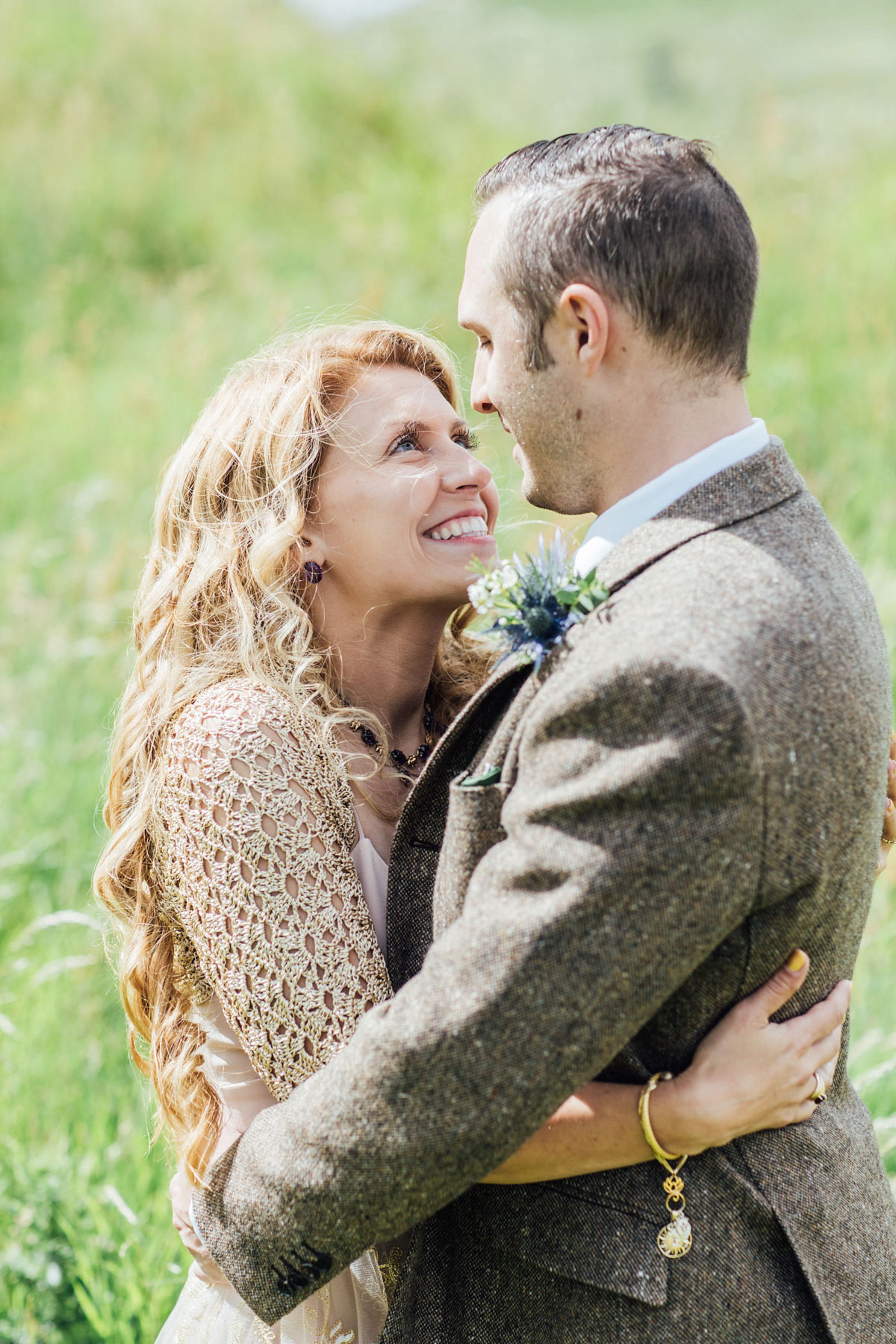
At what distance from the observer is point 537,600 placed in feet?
6.29

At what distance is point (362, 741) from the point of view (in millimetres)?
2973

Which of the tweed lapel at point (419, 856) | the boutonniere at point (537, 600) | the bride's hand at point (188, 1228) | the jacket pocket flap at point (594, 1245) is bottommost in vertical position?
the bride's hand at point (188, 1228)

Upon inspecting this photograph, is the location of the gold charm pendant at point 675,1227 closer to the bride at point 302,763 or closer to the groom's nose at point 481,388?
the bride at point 302,763

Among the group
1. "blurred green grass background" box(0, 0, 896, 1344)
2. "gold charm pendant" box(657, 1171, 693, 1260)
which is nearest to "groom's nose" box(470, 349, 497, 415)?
"blurred green grass background" box(0, 0, 896, 1344)

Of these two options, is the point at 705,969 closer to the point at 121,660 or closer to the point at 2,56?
the point at 121,660

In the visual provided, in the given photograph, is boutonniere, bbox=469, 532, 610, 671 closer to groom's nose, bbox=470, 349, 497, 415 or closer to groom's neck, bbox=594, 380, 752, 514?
groom's neck, bbox=594, 380, 752, 514

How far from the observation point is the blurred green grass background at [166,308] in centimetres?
377

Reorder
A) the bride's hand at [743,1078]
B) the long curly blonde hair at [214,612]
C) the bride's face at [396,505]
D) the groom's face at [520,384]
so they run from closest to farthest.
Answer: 1. the bride's hand at [743,1078]
2. the groom's face at [520,384]
3. the long curly blonde hair at [214,612]
4. the bride's face at [396,505]

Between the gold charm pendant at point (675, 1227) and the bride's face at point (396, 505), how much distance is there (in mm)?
1468

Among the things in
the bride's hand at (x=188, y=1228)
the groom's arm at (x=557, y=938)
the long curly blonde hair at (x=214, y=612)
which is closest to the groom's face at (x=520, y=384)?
the groom's arm at (x=557, y=938)

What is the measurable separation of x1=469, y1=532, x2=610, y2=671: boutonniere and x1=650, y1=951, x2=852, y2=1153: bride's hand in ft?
1.95

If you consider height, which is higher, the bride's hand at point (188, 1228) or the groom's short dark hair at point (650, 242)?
the groom's short dark hair at point (650, 242)

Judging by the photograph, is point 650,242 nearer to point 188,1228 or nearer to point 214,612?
point 214,612

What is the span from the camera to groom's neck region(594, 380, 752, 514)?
6.62 feet
